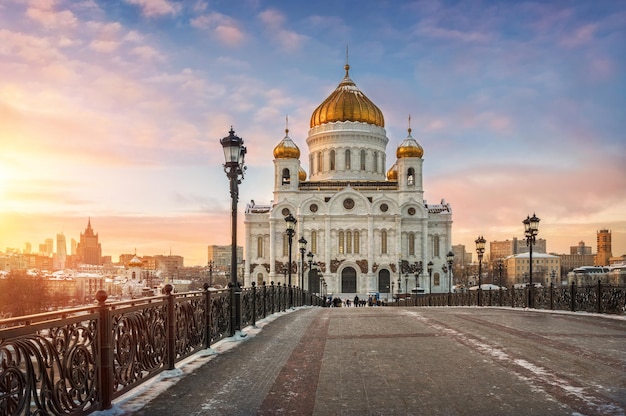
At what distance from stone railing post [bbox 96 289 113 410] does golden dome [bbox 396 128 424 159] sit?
6571cm

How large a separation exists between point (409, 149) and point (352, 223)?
1131 centimetres

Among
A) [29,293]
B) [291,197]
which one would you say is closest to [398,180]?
[291,197]

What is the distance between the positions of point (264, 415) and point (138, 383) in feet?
5.94

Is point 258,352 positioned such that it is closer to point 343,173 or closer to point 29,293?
point 343,173

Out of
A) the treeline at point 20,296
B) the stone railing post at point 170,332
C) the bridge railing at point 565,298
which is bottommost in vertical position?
the treeline at point 20,296

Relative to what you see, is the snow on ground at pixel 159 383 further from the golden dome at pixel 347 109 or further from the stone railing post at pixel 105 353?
the golden dome at pixel 347 109

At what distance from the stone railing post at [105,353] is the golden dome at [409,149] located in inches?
2587

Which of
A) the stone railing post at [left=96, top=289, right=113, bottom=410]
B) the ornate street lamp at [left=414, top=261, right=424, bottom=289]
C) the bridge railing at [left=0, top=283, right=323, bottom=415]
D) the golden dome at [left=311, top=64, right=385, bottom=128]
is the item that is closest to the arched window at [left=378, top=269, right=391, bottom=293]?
the ornate street lamp at [left=414, top=261, right=424, bottom=289]

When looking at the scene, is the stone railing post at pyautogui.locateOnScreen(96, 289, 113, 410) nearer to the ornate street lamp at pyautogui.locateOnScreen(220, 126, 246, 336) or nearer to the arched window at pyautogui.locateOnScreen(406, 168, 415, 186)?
the ornate street lamp at pyautogui.locateOnScreen(220, 126, 246, 336)

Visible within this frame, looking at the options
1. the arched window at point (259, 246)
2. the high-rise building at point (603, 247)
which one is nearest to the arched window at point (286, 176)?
the arched window at point (259, 246)

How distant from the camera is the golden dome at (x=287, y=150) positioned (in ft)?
231

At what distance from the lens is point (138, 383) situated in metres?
6.67

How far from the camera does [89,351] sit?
5.62 meters

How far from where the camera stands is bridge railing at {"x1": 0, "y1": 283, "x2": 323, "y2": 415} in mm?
4488
